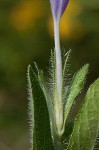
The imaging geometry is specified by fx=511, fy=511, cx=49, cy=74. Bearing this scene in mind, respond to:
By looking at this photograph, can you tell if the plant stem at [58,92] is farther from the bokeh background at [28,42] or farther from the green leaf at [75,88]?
the bokeh background at [28,42]

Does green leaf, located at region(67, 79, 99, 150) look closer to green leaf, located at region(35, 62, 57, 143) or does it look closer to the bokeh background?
green leaf, located at region(35, 62, 57, 143)

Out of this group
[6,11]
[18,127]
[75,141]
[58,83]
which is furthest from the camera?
[6,11]

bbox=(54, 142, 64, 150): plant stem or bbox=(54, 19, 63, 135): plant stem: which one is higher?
bbox=(54, 19, 63, 135): plant stem

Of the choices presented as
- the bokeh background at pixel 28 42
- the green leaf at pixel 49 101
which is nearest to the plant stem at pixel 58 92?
the green leaf at pixel 49 101

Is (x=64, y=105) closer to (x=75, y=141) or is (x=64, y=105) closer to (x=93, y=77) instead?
(x=75, y=141)

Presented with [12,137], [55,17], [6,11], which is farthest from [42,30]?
[55,17]

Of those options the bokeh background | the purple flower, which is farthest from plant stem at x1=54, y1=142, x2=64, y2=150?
the bokeh background
